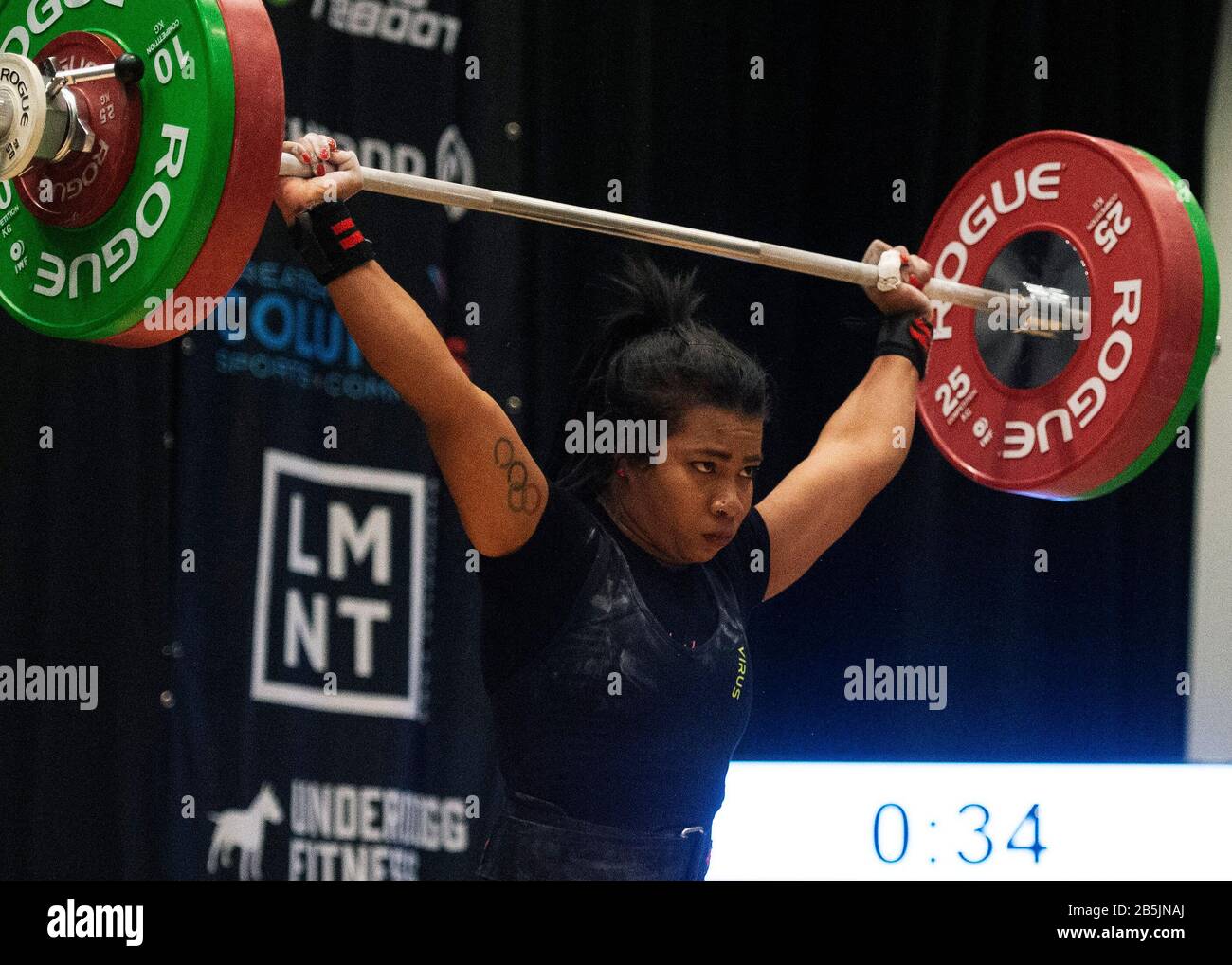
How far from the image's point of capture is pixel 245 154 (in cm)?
175

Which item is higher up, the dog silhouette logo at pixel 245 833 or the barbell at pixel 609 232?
the barbell at pixel 609 232

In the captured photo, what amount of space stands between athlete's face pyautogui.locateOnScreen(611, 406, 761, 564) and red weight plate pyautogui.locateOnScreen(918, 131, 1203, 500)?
0.53 meters

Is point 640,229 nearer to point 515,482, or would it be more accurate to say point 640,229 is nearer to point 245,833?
point 515,482

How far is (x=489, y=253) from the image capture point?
2861 millimetres

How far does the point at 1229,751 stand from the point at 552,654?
6.40 ft

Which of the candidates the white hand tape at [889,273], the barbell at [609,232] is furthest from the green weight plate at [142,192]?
the white hand tape at [889,273]

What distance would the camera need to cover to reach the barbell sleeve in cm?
198

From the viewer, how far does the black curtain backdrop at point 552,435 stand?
2.58m

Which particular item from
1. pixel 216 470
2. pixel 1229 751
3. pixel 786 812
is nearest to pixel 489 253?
pixel 216 470
